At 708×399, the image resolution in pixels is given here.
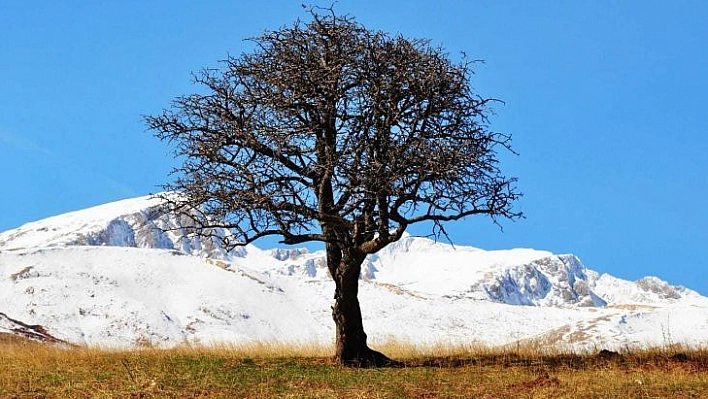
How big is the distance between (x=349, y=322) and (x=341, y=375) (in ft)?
9.72

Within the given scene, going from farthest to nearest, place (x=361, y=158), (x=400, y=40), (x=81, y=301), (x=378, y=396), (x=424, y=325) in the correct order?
(x=424, y=325)
(x=81, y=301)
(x=400, y=40)
(x=361, y=158)
(x=378, y=396)

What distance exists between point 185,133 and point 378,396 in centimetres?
1037

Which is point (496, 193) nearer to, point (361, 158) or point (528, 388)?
point (361, 158)

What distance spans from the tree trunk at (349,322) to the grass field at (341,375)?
0.66 m

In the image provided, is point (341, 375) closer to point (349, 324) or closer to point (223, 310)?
point (349, 324)

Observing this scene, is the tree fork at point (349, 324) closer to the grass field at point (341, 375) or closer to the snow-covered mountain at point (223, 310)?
the grass field at point (341, 375)

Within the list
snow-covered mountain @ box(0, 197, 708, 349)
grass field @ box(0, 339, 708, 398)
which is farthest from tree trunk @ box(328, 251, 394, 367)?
snow-covered mountain @ box(0, 197, 708, 349)

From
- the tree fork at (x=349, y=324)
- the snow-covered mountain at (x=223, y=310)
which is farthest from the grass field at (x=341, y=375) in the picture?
the snow-covered mountain at (x=223, y=310)

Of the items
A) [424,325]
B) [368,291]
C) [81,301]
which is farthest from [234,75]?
[368,291]

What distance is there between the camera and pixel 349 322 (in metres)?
21.5

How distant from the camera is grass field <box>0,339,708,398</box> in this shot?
16.0 m

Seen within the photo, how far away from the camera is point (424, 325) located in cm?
8431

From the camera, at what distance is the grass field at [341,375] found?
15984 mm

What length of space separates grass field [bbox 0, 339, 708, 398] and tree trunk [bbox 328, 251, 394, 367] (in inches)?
25.8
